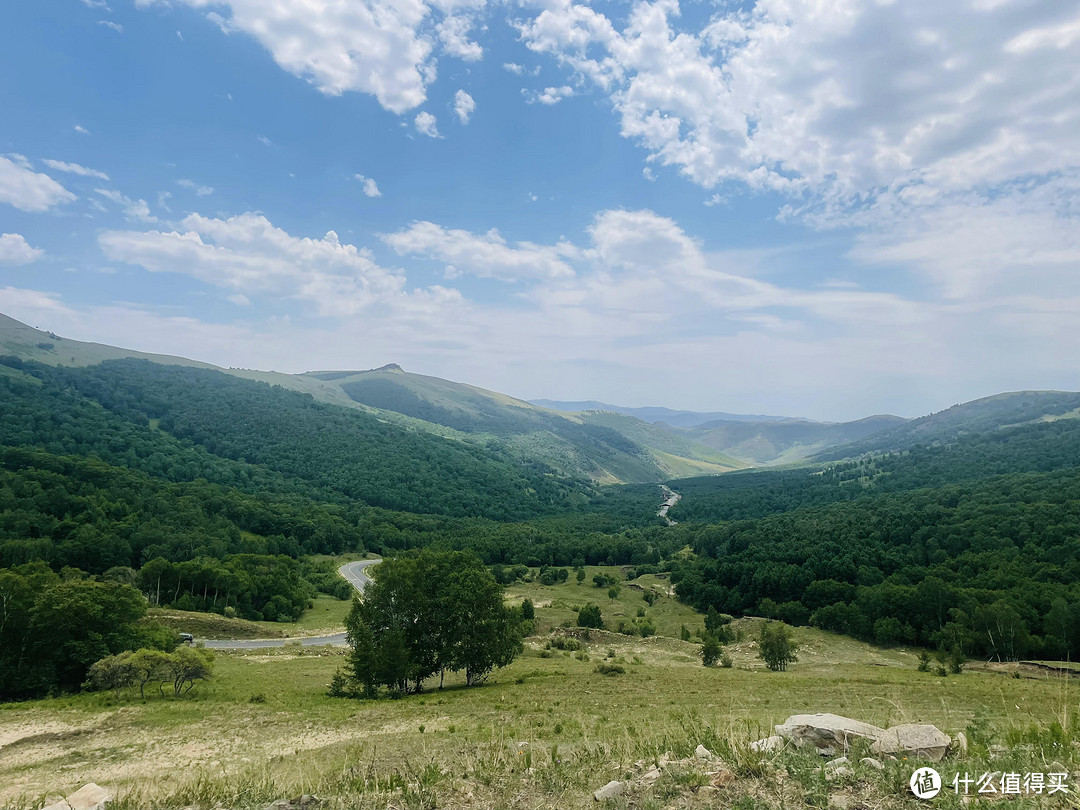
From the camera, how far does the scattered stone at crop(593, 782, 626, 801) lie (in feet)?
27.5

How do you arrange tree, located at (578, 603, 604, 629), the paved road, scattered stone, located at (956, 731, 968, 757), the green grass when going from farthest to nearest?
1. the green grass
2. tree, located at (578, 603, 604, 629)
3. the paved road
4. scattered stone, located at (956, 731, 968, 757)

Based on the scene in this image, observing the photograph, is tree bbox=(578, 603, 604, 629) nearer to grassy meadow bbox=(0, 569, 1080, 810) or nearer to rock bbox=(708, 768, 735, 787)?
grassy meadow bbox=(0, 569, 1080, 810)

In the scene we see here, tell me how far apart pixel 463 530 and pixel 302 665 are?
404 feet

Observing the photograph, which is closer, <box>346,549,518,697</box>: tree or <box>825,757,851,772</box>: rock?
<box>825,757,851,772</box>: rock

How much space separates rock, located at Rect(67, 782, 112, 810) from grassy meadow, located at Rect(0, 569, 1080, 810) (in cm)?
49

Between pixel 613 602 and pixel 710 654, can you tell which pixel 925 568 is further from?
pixel 710 654

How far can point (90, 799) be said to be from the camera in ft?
34.0

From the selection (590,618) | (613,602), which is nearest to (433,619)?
(590,618)

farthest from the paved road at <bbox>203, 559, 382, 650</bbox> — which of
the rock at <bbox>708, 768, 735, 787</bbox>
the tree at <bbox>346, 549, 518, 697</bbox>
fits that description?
the rock at <bbox>708, 768, 735, 787</bbox>

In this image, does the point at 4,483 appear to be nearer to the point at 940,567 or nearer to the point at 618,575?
the point at 618,575

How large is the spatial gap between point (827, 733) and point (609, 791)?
436 cm

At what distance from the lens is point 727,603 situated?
3999 inches

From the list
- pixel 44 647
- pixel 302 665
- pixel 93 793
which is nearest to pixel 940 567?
pixel 302 665

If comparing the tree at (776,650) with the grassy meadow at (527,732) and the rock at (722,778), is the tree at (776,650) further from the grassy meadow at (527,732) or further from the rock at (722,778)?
Result: the rock at (722,778)
